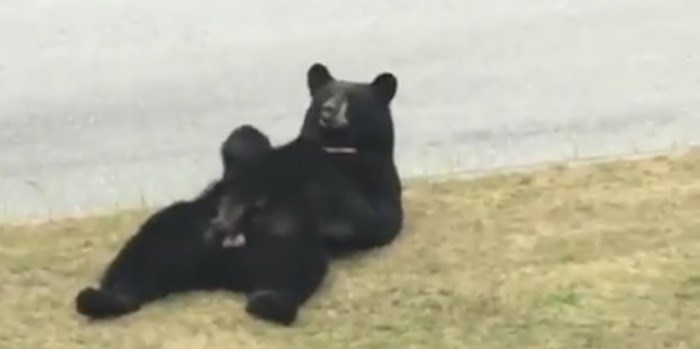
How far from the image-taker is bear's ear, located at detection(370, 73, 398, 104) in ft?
15.4

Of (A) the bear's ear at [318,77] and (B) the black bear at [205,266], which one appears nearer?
(B) the black bear at [205,266]

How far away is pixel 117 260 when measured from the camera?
4.21m

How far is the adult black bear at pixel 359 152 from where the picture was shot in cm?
445

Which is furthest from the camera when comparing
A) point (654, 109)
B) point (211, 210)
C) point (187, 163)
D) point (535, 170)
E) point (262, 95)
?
point (262, 95)

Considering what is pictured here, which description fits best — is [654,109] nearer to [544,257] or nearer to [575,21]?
[575,21]

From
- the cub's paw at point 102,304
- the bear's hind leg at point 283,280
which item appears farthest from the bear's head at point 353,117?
the cub's paw at point 102,304

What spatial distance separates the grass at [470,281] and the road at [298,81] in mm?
681

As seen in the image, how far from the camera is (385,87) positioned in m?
4.71

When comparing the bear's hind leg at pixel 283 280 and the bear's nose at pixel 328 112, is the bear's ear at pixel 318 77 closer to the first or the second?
the bear's nose at pixel 328 112

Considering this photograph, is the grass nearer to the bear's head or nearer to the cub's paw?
the cub's paw

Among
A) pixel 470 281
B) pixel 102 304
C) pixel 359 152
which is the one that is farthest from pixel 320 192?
pixel 102 304

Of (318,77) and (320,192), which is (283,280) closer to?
(320,192)

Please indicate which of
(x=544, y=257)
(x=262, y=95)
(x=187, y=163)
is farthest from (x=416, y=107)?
(x=544, y=257)

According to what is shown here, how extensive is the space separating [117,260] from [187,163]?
1.94m
